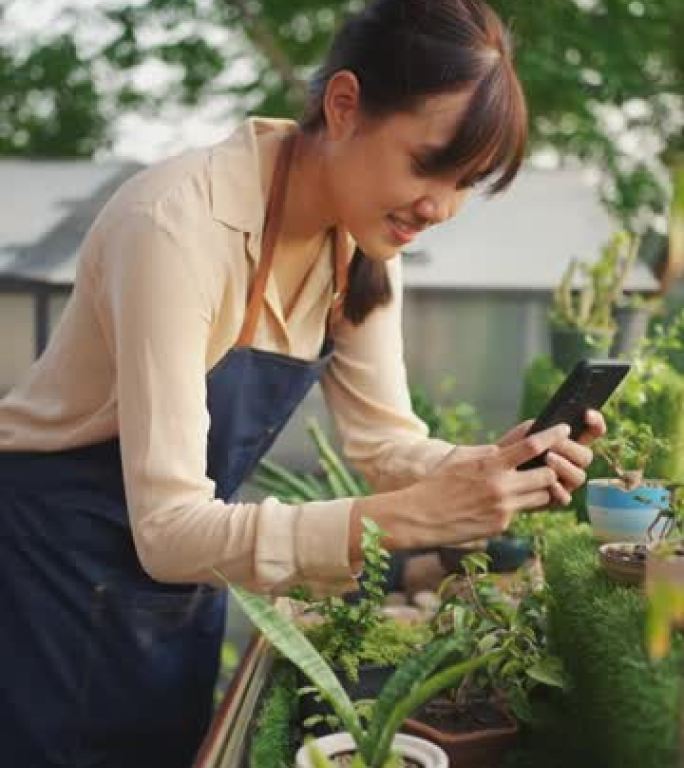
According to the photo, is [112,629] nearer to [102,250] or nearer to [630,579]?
[102,250]

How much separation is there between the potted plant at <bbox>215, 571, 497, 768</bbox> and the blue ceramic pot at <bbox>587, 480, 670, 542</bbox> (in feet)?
1.39

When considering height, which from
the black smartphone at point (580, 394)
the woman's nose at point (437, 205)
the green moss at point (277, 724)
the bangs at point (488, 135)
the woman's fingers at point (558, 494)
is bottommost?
the green moss at point (277, 724)

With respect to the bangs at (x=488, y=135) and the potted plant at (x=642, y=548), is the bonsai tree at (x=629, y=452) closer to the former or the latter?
the potted plant at (x=642, y=548)

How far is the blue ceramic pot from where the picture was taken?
5.41 ft

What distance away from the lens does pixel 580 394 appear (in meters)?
1.57

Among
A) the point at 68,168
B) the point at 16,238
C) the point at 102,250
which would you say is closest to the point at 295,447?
the point at 16,238

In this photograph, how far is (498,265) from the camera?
483 cm

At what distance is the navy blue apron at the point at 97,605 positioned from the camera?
76.3 inches

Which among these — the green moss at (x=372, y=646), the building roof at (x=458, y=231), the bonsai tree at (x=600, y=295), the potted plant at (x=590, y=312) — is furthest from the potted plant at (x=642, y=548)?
the building roof at (x=458, y=231)

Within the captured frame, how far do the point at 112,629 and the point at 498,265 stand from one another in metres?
3.13

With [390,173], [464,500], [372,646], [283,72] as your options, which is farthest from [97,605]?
[283,72]

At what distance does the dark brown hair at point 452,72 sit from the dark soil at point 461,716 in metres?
0.66

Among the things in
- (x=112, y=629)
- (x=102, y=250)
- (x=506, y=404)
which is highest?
(x=102, y=250)

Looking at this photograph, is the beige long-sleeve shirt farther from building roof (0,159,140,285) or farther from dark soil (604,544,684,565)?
building roof (0,159,140,285)
